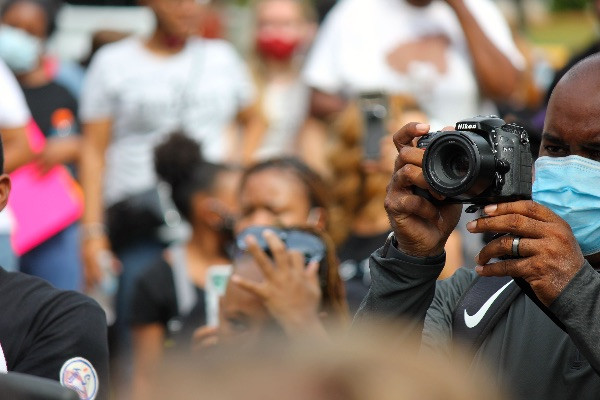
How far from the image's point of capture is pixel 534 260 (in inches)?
82.2

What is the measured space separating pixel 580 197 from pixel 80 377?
46.5 inches

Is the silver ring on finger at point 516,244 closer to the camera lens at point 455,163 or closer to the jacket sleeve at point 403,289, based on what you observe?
the camera lens at point 455,163

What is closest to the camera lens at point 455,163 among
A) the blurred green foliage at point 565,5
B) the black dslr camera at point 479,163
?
the black dslr camera at point 479,163

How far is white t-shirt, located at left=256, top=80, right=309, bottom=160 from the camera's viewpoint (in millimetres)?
6841

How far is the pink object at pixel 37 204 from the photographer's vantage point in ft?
18.1

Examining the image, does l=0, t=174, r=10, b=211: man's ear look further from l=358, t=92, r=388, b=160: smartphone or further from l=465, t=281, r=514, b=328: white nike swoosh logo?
l=358, t=92, r=388, b=160: smartphone

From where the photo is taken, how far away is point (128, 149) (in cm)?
614

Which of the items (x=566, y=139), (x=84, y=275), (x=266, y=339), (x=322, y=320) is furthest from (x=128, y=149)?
(x=266, y=339)

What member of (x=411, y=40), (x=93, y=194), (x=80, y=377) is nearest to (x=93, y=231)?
(x=93, y=194)

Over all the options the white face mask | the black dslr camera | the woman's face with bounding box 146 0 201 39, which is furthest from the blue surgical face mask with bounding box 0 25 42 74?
the black dslr camera

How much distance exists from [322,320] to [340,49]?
2.43 metres

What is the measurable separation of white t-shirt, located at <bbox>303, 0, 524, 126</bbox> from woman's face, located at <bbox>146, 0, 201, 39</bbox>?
3.02ft

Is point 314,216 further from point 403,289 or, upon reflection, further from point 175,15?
point 403,289

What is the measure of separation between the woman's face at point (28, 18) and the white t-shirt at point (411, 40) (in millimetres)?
2157
